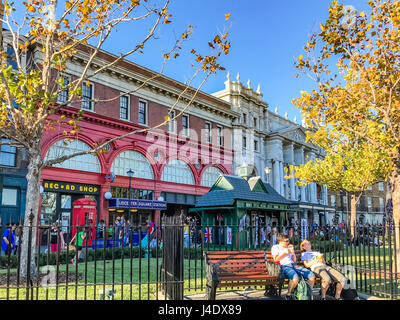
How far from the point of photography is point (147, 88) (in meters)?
30.0

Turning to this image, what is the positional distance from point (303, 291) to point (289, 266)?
2.03 feet

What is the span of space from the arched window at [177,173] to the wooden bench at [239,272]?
22.0 meters

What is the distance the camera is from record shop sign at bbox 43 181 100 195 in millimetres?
22752

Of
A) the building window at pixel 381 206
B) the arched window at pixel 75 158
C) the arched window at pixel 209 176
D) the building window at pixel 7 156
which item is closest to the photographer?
the building window at pixel 7 156

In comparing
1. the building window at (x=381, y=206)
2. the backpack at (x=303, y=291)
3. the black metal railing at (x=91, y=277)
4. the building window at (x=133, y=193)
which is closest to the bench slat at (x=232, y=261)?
the black metal railing at (x=91, y=277)

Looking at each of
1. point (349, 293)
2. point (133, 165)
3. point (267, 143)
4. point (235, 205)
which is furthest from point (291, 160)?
point (349, 293)

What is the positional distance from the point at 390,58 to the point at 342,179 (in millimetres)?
15450

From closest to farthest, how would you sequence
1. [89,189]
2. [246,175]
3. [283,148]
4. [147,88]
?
[246,175]
[89,189]
[147,88]
[283,148]

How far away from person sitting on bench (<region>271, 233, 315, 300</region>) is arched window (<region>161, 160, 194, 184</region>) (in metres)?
22.3

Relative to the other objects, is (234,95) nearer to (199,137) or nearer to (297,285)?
(199,137)

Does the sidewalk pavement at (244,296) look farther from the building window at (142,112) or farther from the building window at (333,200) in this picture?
the building window at (333,200)

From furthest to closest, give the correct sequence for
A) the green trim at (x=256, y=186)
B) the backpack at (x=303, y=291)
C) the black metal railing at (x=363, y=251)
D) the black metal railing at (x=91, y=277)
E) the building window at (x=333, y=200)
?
the building window at (x=333, y=200), the green trim at (x=256, y=186), the black metal railing at (x=363, y=251), the backpack at (x=303, y=291), the black metal railing at (x=91, y=277)

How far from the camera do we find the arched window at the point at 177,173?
30264mm
